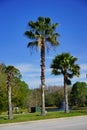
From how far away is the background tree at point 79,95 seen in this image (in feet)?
364

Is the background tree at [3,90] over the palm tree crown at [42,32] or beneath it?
beneath

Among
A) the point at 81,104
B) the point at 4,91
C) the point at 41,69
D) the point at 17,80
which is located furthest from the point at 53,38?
the point at 81,104

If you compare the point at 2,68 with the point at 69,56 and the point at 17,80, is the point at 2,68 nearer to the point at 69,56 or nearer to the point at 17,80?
the point at 17,80

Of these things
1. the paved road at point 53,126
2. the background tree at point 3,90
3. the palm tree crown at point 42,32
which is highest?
the palm tree crown at point 42,32

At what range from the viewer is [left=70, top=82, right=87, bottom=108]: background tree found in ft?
364

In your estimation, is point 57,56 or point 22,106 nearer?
point 57,56

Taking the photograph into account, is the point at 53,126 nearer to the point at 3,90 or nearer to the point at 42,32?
the point at 42,32

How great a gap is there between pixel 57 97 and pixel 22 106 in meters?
41.8

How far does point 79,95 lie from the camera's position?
117 metres

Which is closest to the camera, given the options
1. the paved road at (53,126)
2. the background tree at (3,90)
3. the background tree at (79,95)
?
the paved road at (53,126)

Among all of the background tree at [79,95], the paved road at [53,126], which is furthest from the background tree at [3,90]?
the background tree at [79,95]

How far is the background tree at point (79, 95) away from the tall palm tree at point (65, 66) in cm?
6441

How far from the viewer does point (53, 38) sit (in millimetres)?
38938

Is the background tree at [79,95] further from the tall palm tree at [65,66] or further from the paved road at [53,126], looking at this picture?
the paved road at [53,126]
